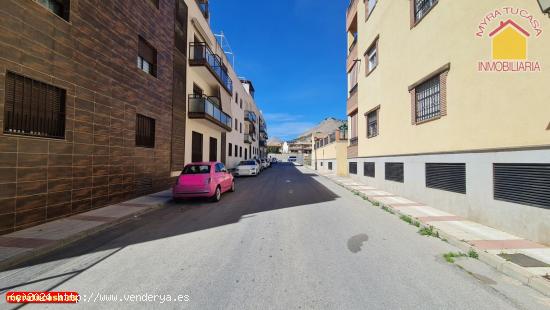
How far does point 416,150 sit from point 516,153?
4275 millimetres

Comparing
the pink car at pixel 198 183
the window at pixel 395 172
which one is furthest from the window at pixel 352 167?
the pink car at pixel 198 183

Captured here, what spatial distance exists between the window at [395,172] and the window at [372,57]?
6.15 m

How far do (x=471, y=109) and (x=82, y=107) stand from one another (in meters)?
11.4

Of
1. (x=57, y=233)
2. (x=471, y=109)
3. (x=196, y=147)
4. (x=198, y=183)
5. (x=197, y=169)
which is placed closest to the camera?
(x=57, y=233)

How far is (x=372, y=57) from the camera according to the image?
1512 cm

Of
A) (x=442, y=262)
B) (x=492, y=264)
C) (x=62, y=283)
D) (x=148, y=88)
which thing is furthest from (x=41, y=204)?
(x=492, y=264)

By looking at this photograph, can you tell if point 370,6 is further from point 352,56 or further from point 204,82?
point 204,82

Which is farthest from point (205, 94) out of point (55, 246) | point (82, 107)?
point (55, 246)

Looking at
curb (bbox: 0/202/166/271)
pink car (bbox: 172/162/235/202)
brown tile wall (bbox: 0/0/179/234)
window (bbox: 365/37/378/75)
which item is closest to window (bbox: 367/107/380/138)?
window (bbox: 365/37/378/75)

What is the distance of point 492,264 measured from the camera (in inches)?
154

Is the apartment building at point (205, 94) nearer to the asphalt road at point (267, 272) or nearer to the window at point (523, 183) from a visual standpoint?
the asphalt road at point (267, 272)

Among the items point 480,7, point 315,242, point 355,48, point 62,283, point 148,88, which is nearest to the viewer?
point 62,283

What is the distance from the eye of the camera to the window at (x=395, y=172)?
1083 cm

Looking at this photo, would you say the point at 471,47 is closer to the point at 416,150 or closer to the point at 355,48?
the point at 416,150
